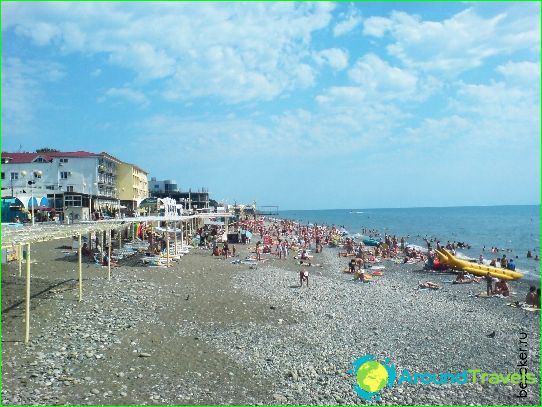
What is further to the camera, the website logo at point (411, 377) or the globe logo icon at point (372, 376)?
the website logo at point (411, 377)

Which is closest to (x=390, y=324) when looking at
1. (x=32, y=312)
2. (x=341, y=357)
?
(x=341, y=357)

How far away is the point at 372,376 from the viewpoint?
12258mm

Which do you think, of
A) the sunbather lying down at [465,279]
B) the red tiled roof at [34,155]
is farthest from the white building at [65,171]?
the sunbather lying down at [465,279]

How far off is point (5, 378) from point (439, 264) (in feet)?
94.9

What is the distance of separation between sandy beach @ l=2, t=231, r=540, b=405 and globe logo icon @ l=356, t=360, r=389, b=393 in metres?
0.43

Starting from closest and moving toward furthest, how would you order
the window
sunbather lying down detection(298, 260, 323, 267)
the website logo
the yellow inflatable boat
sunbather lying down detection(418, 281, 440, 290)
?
the website logo → sunbather lying down detection(418, 281, 440, 290) → the yellow inflatable boat → sunbather lying down detection(298, 260, 323, 267) → the window

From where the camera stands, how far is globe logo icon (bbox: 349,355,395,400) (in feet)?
37.0

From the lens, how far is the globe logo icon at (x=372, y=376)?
38.2 feet

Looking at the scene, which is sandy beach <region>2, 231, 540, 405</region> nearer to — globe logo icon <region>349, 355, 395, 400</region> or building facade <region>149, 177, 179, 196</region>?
globe logo icon <region>349, 355, 395, 400</region>

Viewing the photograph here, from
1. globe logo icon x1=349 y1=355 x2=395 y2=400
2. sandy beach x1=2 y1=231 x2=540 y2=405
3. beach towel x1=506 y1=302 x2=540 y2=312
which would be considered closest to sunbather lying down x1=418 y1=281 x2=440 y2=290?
sandy beach x1=2 y1=231 x2=540 y2=405

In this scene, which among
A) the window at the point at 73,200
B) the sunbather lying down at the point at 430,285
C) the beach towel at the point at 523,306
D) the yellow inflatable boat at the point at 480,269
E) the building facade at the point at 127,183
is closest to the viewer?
the beach towel at the point at 523,306

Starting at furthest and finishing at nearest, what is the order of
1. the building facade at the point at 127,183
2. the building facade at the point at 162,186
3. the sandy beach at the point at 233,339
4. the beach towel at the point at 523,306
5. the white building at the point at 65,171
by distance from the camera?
the building facade at the point at 162,186 < the building facade at the point at 127,183 < the white building at the point at 65,171 < the beach towel at the point at 523,306 < the sandy beach at the point at 233,339

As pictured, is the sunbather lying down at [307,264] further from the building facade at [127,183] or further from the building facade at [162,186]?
the building facade at [162,186]

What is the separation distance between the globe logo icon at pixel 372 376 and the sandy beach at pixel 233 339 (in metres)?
0.43
